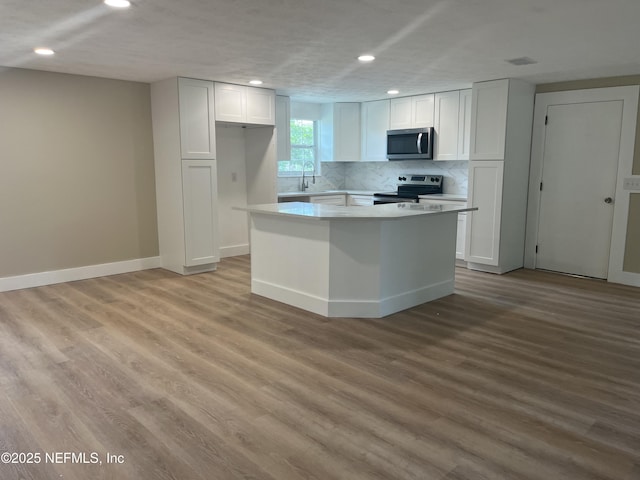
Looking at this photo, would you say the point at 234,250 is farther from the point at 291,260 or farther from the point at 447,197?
the point at 447,197

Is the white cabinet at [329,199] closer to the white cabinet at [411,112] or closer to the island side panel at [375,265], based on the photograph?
the white cabinet at [411,112]

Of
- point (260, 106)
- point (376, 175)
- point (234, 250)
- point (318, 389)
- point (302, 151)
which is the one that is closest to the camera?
point (318, 389)

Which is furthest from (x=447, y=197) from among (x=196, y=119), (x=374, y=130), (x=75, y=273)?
(x=75, y=273)

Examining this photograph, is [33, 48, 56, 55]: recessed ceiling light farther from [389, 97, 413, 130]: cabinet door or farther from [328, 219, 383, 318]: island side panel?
[389, 97, 413, 130]: cabinet door

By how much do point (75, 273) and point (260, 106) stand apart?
3004 millimetres

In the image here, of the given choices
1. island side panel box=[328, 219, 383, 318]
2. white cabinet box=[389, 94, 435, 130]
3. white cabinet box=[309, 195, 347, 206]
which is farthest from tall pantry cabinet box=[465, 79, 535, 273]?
island side panel box=[328, 219, 383, 318]

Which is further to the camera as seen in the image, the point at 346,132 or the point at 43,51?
the point at 346,132

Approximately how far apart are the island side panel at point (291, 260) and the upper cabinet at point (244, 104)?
172cm

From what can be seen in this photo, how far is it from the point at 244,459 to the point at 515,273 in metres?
4.60

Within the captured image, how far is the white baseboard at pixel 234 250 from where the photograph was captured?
6.60 metres

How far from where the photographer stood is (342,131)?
7418 mm

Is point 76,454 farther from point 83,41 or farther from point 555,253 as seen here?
point 555,253

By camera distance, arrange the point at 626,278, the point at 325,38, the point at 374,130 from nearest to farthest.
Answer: the point at 325,38 → the point at 626,278 → the point at 374,130

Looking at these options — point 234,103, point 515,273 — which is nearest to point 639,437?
point 515,273
